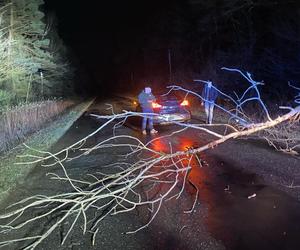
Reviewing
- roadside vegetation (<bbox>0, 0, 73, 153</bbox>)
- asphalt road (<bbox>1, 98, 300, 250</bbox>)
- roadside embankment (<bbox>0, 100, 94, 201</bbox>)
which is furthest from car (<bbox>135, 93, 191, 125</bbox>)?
asphalt road (<bbox>1, 98, 300, 250</bbox>)

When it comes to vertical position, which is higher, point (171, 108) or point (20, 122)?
point (171, 108)

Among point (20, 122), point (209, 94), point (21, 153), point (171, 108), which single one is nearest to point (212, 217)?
point (21, 153)

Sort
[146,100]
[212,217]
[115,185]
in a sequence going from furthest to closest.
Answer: [146,100] → [115,185] → [212,217]

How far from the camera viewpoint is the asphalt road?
5.81 meters

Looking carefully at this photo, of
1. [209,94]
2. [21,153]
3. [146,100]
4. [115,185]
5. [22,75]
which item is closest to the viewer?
[115,185]

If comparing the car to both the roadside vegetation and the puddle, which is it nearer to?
the roadside vegetation

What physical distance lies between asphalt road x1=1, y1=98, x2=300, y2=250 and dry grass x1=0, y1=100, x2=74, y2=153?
536 cm

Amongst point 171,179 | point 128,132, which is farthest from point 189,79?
point 171,179

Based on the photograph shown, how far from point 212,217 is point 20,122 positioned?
12.9 metres

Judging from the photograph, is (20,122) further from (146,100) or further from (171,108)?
(171,108)

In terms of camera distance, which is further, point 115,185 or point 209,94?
point 209,94

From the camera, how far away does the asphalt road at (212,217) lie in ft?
19.1

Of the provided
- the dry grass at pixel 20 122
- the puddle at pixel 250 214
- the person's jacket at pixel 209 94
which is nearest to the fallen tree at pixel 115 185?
the puddle at pixel 250 214

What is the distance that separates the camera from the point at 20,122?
58.9 ft
